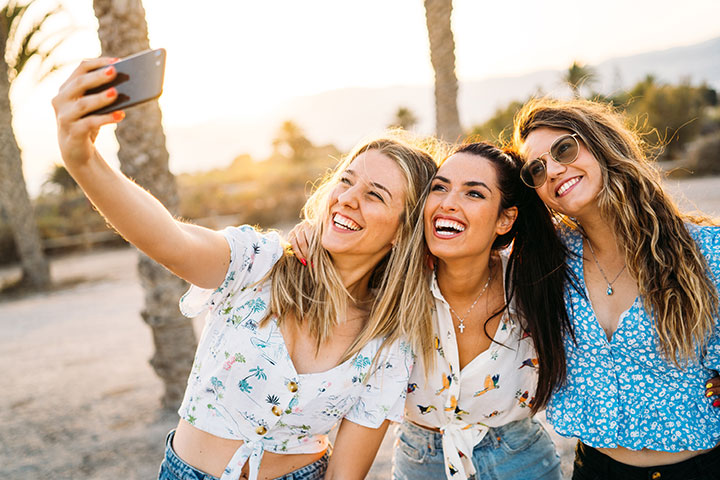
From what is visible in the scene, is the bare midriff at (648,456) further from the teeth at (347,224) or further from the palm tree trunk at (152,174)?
the palm tree trunk at (152,174)

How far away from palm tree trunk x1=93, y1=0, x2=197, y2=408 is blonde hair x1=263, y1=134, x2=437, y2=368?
106 inches

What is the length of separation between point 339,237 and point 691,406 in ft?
5.40

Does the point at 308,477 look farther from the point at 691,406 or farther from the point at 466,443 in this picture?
the point at 691,406

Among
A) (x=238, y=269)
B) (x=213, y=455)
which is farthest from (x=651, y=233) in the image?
(x=213, y=455)

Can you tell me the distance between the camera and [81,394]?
617cm

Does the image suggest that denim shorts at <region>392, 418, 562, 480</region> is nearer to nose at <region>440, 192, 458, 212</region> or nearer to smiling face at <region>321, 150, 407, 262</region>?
smiling face at <region>321, 150, 407, 262</region>

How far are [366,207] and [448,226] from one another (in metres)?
0.39

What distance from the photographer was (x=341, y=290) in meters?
2.47

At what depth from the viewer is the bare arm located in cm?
223

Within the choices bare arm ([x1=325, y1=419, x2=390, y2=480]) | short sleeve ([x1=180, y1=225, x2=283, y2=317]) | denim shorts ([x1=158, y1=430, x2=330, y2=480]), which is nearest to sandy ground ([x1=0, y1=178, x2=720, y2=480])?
bare arm ([x1=325, y1=419, x2=390, y2=480])

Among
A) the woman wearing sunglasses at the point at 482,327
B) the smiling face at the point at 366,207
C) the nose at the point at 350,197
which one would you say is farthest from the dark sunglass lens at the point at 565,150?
the nose at the point at 350,197

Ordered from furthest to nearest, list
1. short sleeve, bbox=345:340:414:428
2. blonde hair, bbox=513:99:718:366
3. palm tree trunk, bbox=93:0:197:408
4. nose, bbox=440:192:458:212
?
palm tree trunk, bbox=93:0:197:408 → nose, bbox=440:192:458:212 → short sleeve, bbox=345:340:414:428 → blonde hair, bbox=513:99:718:366

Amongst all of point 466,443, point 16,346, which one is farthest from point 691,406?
point 16,346

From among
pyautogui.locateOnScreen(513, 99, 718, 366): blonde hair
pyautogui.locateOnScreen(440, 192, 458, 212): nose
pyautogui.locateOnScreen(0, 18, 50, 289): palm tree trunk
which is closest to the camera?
pyautogui.locateOnScreen(513, 99, 718, 366): blonde hair
